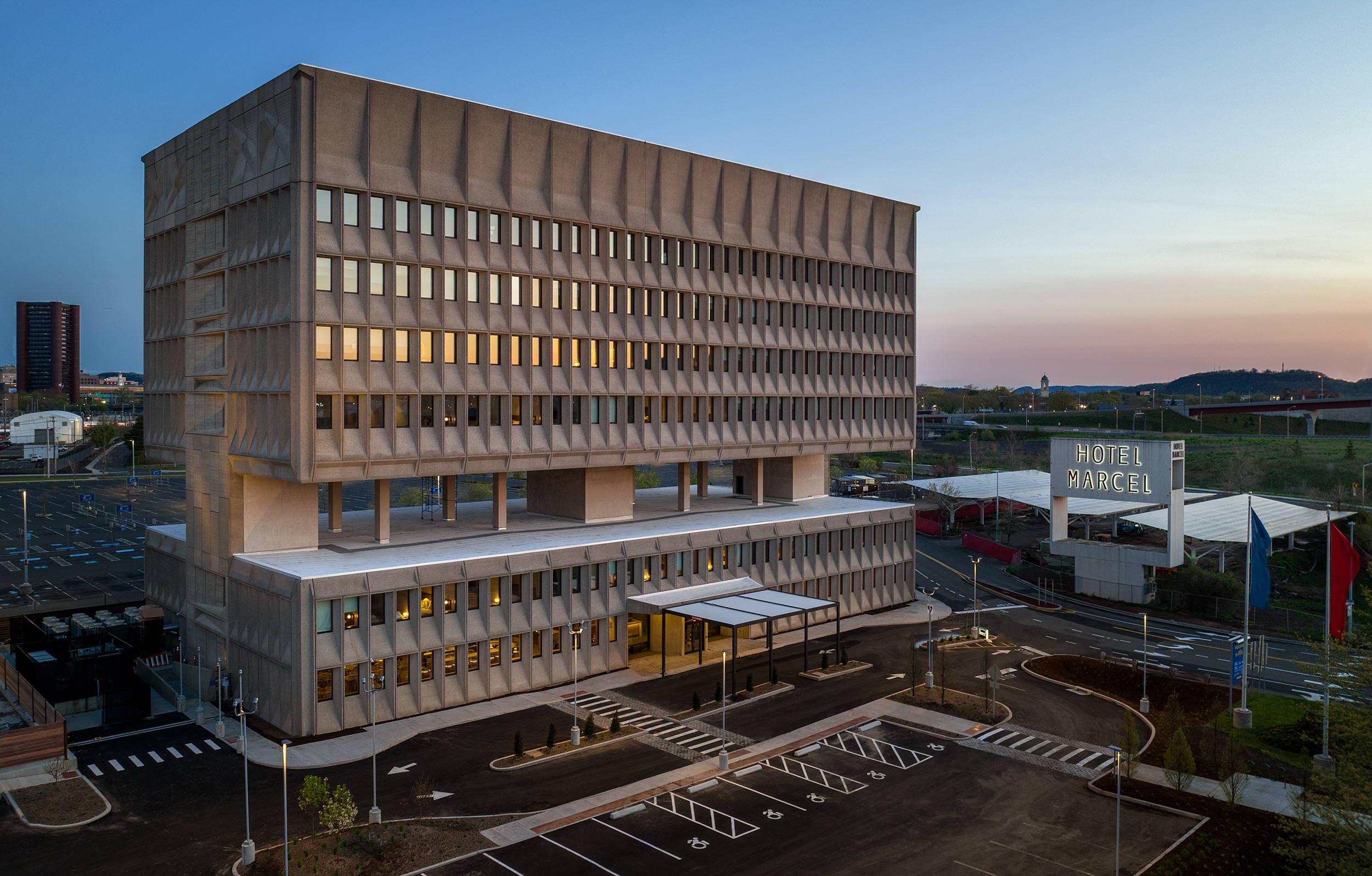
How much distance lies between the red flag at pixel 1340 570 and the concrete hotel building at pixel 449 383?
34503mm

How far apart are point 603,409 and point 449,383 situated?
11.8m

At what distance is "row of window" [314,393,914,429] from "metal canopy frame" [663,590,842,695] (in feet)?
47.9

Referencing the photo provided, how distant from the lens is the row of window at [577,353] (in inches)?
1988

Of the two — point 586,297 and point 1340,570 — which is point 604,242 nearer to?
point 586,297

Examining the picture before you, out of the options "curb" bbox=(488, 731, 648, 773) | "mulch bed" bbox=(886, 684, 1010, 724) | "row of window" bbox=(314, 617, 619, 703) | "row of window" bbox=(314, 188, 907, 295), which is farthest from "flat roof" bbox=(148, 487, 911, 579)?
"row of window" bbox=(314, 188, 907, 295)

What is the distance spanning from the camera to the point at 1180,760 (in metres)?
38.0

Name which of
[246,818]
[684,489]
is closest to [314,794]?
[246,818]

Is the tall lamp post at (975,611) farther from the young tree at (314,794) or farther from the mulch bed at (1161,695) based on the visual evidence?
the young tree at (314,794)

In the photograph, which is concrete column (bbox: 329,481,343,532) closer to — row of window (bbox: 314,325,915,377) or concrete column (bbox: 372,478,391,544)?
concrete column (bbox: 372,478,391,544)

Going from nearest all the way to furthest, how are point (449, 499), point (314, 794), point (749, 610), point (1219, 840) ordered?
point (314, 794), point (1219, 840), point (749, 610), point (449, 499)

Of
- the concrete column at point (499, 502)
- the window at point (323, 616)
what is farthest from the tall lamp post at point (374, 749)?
the concrete column at point (499, 502)

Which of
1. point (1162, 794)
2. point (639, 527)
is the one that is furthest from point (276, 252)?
point (1162, 794)

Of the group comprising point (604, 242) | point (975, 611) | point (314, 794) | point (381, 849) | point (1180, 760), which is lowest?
point (381, 849)

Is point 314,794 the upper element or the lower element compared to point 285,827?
upper
